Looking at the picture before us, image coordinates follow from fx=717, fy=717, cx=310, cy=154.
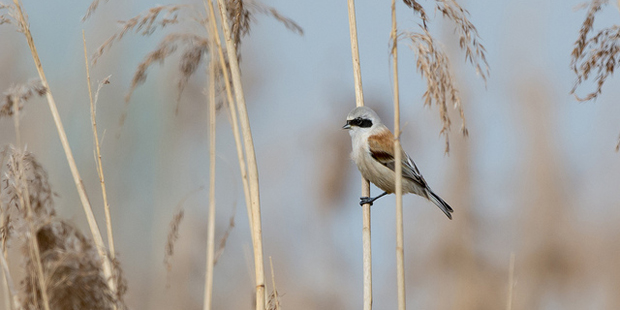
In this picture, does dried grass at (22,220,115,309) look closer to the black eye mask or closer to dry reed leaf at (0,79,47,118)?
dry reed leaf at (0,79,47,118)

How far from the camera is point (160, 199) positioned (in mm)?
4789

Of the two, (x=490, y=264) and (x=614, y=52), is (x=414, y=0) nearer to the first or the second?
(x=614, y=52)

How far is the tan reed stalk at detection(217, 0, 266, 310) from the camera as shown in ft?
7.16

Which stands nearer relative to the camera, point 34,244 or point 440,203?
point 34,244

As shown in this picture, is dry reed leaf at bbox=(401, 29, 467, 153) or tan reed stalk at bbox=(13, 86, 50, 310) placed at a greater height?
dry reed leaf at bbox=(401, 29, 467, 153)

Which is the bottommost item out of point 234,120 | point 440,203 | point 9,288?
point 9,288

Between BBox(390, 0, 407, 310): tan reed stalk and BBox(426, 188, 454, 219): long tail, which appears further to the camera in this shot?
BBox(426, 188, 454, 219): long tail

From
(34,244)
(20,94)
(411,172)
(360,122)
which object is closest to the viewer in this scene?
(34,244)

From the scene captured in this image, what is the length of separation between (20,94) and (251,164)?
2.42 feet

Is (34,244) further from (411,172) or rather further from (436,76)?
(411,172)

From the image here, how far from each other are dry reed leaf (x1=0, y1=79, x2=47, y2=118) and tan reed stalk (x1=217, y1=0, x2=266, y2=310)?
0.59m

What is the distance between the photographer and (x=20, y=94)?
7.21 feet

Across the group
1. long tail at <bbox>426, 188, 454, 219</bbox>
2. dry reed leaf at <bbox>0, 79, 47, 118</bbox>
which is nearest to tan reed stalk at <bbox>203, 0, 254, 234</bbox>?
dry reed leaf at <bbox>0, 79, 47, 118</bbox>

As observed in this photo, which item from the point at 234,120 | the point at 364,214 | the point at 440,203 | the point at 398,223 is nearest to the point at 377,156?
the point at 440,203
